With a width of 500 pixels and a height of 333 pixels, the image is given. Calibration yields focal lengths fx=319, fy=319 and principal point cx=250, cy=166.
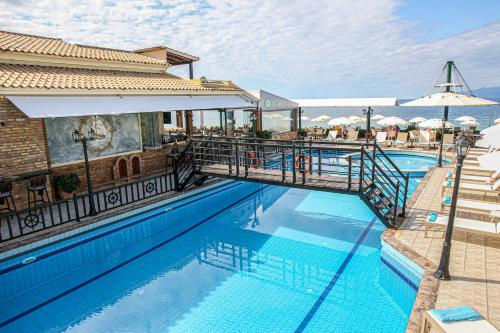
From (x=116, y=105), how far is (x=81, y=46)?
9.62 m

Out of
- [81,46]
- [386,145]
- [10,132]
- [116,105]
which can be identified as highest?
[81,46]

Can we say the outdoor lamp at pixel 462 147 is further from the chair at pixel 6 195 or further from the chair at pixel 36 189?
the chair at pixel 6 195

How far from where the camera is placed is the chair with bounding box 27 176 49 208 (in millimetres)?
10015

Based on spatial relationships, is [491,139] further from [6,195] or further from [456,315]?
[6,195]

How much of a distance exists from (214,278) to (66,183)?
6.63 meters

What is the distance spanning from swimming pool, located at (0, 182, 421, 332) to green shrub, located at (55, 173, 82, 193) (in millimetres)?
2392

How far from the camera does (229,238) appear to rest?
33.1 feet

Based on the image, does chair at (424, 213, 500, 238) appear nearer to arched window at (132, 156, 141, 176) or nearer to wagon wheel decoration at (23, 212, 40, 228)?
wagon wheel decoration at (23, 212, 40, 228)

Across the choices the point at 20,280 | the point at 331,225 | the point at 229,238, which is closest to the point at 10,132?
the point at 20,280

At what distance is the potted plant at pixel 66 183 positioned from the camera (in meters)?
11.0

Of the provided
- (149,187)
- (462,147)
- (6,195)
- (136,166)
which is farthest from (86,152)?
(462,147)

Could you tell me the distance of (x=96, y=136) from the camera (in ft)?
41.8

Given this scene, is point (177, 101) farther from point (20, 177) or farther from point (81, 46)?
point (81, 46)

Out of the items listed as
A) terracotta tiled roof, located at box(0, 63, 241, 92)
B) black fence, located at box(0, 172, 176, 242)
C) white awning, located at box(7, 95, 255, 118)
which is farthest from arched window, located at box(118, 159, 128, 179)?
terracotta tiled roof, located at box(0, 63, 241, 92)
